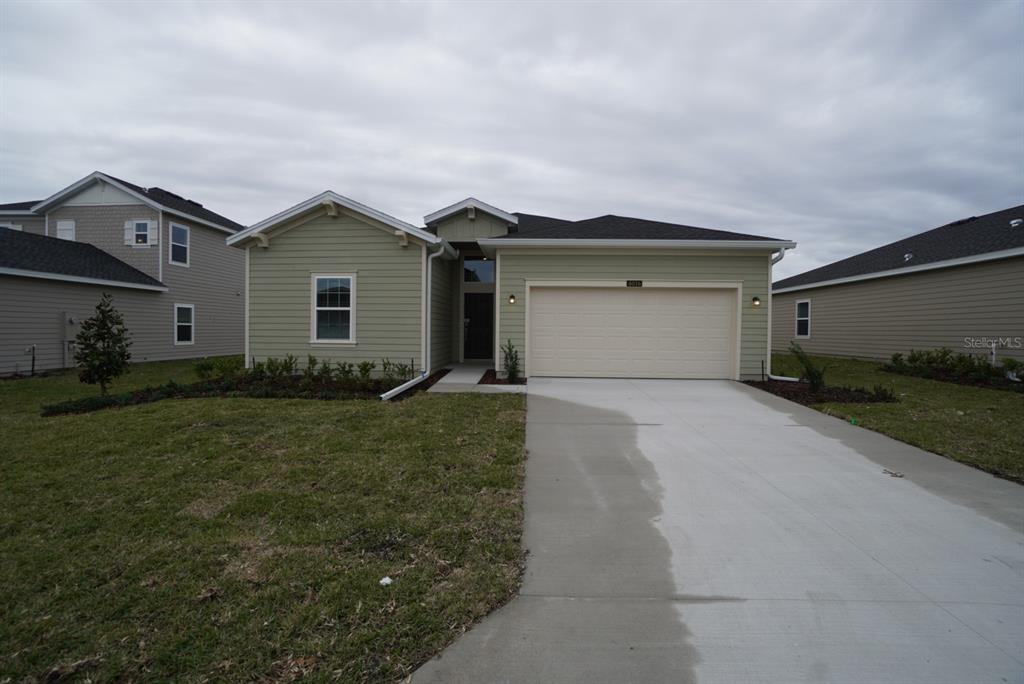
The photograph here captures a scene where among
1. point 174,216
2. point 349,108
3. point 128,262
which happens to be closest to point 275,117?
point 349,108

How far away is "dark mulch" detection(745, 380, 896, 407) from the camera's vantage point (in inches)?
355

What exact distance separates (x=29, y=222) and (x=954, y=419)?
26.7 m

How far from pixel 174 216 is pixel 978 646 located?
71.0 ft

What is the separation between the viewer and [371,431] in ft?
21.4

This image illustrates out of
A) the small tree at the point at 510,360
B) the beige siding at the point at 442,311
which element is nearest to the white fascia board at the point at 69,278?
the beige siding at the point at 442,311

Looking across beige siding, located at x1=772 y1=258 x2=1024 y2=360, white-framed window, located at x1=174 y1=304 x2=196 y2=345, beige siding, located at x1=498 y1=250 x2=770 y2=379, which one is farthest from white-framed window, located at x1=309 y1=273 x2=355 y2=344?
beige siding, located at x1=772 y1=258 x2=1024 y2=360

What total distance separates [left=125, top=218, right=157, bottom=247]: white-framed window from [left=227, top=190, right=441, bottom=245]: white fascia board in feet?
27.2

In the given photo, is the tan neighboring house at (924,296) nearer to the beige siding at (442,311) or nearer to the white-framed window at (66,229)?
the beige siding at (442,311)

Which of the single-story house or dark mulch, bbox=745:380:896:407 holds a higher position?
the single-story house

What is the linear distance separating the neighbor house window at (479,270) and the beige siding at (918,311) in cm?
1259

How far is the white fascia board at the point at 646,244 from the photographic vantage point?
429 inches

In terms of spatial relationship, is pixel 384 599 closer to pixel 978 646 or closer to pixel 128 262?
pixel 978 646

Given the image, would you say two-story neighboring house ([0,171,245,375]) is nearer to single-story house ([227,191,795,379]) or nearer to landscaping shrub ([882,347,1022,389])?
single-story house ([227,191,795,379])

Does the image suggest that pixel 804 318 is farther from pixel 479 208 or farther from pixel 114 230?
pixel 114 230
